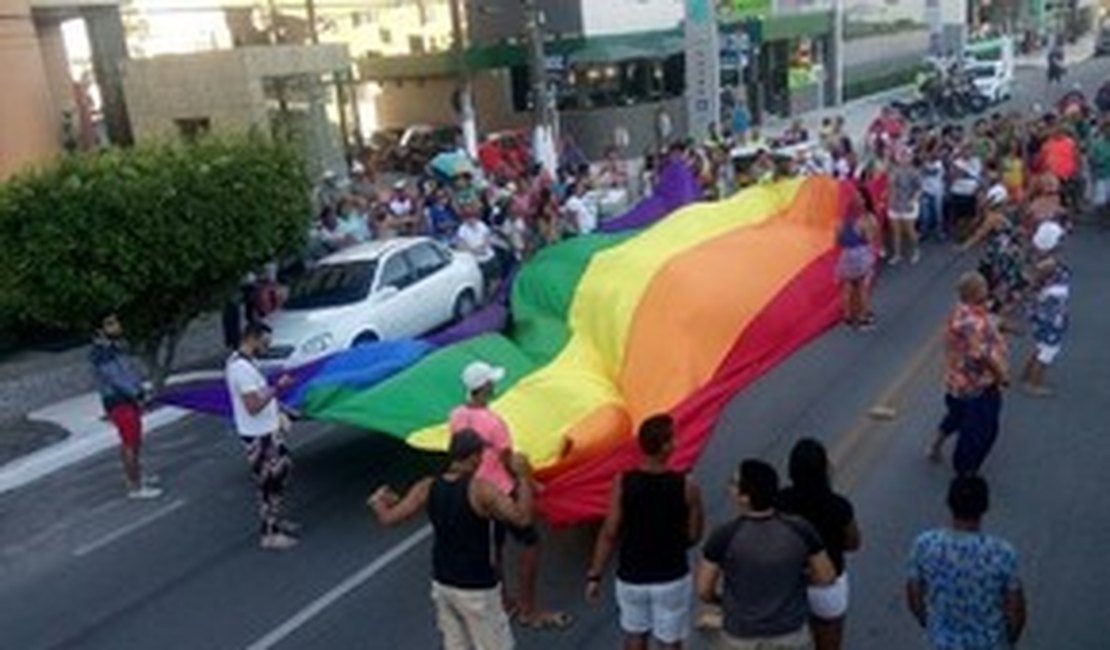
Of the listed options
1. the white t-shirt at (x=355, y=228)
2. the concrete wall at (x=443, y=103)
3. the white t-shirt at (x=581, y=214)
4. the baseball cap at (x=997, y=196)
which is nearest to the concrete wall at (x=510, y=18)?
the concrete wall at (x=443, y=103)

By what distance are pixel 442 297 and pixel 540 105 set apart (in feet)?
41.3

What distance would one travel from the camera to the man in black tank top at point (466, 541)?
21.2 ft

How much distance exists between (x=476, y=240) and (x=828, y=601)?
1341 cm

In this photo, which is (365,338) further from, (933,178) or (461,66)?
(461,66)

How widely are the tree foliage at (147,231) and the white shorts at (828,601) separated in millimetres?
10931

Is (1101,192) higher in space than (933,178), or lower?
lower

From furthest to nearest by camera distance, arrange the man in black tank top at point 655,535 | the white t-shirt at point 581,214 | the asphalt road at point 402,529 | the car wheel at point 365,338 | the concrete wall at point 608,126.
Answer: the concrete wall at point 608,126 < the white t-shirt at point 581,214 < the car wheel at point 365,338 < the asphalt road at point 402,529 < the man in black tank top at point 655,535

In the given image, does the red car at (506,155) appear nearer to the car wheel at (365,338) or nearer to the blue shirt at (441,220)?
the blue shirt at (441,220)

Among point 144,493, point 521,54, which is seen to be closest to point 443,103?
point 521,54

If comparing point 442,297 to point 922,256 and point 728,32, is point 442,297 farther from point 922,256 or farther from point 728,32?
point 728,32

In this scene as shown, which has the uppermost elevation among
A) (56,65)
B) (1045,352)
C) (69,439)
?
(56,65)

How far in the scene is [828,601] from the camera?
19.9 feet

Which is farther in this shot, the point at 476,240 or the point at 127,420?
the point at 476,240

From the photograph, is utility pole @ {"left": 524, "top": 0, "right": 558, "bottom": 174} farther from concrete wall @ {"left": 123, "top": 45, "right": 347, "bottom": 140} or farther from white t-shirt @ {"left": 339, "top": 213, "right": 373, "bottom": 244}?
white t-shirt @ {"left": 339, "top": 213, "right": 373, "bottom": 244}
